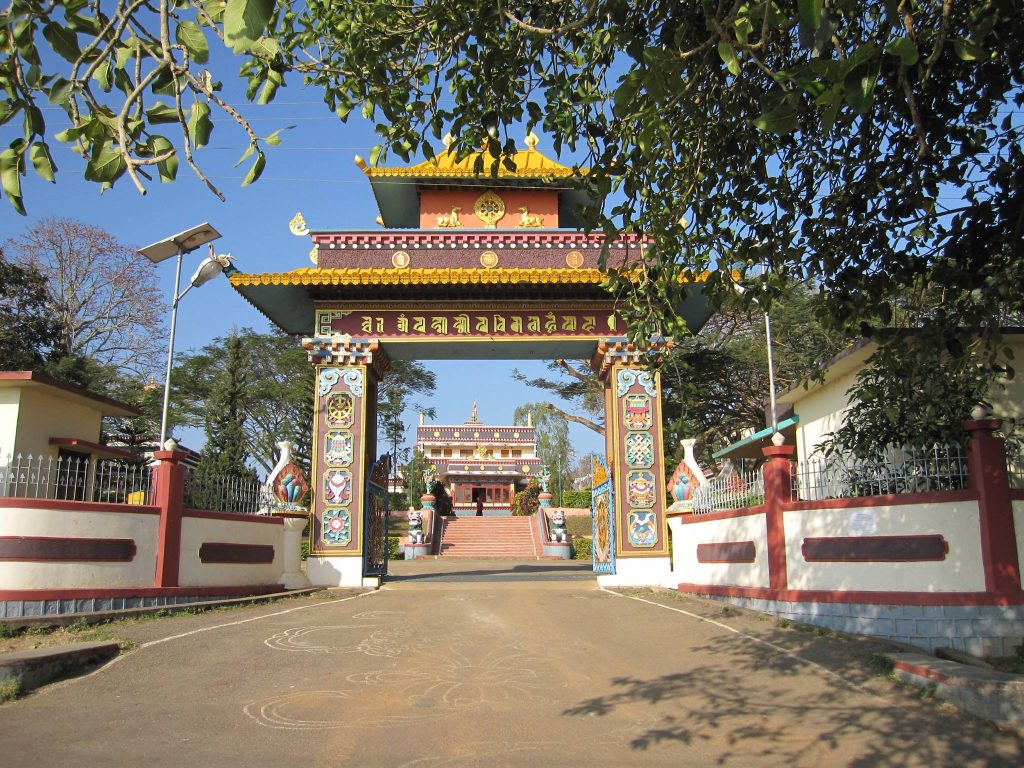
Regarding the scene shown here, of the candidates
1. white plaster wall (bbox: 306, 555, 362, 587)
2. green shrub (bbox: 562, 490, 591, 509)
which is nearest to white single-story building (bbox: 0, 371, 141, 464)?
white plaster wall (bbox: 306, 555, 362, 587)

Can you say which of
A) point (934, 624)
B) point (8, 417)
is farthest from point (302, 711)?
point (8, 417)

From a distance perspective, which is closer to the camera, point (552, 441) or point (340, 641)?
point (340, 641)

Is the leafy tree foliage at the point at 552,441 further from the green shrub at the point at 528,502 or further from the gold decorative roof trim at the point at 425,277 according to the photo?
the gold decorative roof trim at the point at 425,277

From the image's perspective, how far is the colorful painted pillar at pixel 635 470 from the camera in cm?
1291

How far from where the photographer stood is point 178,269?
572 inches

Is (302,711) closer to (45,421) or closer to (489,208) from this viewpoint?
(45,421)

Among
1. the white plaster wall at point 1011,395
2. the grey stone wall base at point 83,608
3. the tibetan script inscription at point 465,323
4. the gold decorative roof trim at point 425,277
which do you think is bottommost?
the grey stone wall base at point 83,608

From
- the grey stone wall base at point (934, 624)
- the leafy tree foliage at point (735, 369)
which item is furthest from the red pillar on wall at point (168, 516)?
the leafy tree foliage at point (735, 369)

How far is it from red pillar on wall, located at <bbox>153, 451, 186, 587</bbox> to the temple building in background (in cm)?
3757

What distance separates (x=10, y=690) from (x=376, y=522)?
8950 mm

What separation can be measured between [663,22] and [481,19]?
3.90 feet

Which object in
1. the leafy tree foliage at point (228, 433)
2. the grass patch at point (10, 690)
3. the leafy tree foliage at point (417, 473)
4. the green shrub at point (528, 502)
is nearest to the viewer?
the grass patch at point (10, 690)

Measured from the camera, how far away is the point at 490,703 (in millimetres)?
5238

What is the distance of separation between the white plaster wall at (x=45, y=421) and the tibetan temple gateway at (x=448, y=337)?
404 centimetres
